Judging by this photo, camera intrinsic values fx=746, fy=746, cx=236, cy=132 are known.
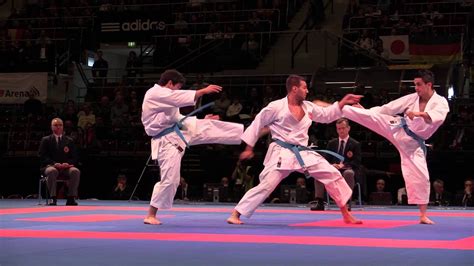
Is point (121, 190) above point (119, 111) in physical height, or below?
below

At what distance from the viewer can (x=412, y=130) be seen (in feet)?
26.2

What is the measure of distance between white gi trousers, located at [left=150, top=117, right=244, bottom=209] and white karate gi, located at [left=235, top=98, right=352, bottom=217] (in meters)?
0.20

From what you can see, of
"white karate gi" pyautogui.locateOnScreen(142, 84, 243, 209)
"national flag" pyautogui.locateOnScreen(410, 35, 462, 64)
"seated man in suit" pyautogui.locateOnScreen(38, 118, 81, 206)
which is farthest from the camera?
"national flag" pyautogui.locateOnScreen(410, 35, 462, 64)

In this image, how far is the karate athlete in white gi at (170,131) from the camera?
749 cm

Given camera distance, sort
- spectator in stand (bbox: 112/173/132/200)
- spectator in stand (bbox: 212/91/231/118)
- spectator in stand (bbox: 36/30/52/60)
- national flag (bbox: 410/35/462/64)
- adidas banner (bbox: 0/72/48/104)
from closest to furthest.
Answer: spectator in stand (bbox: 112/173/132/200) → spectator in stand (bbox: 212/91/231/118) → national flag (bbox: 410/35/462/64) → adidas banner (bbox: 0/72/48/104) → spectator in stand (bbox: 36/30/52/60)

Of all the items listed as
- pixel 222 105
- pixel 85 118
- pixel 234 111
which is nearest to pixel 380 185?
pixel 234 111

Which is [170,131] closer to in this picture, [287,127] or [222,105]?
[287,127]

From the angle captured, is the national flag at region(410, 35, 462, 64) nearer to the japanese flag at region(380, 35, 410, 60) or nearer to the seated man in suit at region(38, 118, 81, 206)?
the japanese flag at region(380, 35, 410, 60)

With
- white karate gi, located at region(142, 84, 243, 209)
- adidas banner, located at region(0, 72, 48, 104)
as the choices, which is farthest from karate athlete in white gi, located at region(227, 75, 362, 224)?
adidas banner, located at region(0, 72, 48, 104)

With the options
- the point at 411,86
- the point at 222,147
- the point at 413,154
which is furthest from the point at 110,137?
the point at 413,154

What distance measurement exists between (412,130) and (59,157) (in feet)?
22.4

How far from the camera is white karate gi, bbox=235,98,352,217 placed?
7.52m

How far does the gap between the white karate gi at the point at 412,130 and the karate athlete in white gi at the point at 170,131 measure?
1480mm

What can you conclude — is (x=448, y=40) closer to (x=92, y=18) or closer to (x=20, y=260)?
(x=92, y=18)
